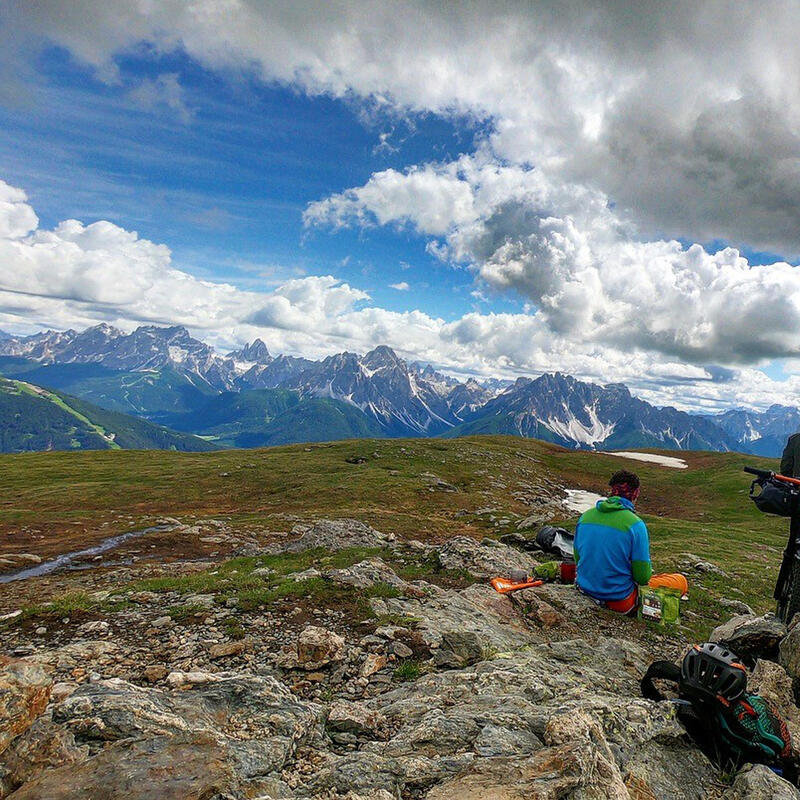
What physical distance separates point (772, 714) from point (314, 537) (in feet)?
81.2

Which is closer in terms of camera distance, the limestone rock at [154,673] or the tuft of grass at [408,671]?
the limestone rock at [154,673]

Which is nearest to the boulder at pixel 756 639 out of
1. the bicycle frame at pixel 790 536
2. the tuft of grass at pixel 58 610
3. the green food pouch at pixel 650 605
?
the bicycle frame at pixel 790 536

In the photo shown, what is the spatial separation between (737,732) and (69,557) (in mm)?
36029

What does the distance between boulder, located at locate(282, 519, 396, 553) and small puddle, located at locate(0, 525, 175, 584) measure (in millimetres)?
13477

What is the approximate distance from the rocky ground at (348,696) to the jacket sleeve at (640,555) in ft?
5.26

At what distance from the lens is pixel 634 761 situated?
20.9ft

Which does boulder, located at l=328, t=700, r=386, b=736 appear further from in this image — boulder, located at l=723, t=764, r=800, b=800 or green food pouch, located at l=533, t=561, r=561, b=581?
green food pouch, located at l=533, t=561, r=561, b=581

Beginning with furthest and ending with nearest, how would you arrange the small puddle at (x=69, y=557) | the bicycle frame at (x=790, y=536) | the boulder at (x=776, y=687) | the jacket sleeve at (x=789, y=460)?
the small puddle at (x=69, y=557) → the jacket sleeve at (x=789, y=460) → the bicycle frame at (x=790, y=536) → the boulder at (x=776, y=687)

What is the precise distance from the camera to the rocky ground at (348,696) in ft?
17.4

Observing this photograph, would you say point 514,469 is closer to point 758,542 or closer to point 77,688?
point 758,542

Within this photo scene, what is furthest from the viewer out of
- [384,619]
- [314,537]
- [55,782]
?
[314,537]

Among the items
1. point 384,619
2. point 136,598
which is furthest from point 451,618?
point 136,598

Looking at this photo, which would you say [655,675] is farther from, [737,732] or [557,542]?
[557,542]

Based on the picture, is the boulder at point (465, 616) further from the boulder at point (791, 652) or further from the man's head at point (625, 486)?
the boulder at point (791, 652)
